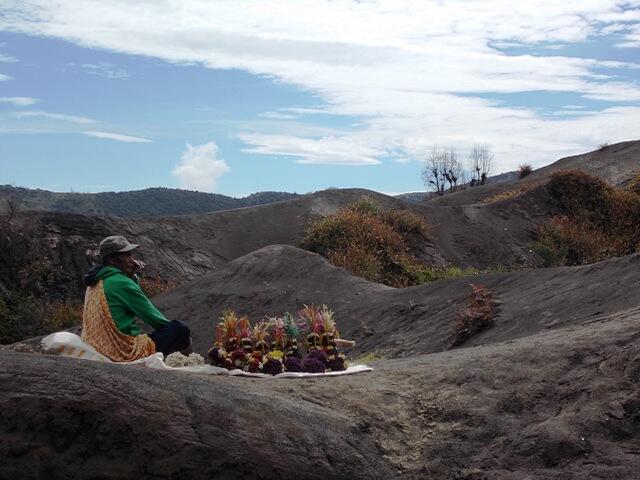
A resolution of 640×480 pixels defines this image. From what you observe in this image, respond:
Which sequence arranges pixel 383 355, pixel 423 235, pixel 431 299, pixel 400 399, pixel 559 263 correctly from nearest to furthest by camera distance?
pixel 400 399
pixel 383 355
pixel 431 299
pixel 559 263
pixel 423 235

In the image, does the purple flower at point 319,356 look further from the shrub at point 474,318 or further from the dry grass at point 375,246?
the dry grass at point 375,246

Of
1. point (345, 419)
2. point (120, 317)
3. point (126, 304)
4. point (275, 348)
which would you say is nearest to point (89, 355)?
point (120, 317)

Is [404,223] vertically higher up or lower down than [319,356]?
higher up

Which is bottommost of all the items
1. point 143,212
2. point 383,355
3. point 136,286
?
point 383,355

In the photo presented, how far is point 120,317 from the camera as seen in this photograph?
7840 mm

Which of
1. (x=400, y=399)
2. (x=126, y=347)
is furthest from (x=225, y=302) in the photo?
(x=400, y=399)

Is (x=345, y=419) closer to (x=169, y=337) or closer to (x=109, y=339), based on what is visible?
(x=169, y=337)

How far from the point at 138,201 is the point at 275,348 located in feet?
252

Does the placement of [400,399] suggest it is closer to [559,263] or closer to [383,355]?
[383,355]

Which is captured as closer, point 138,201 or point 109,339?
point 109,339

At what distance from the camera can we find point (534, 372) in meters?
6.88

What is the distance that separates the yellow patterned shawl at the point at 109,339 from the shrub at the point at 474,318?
4.89 meters

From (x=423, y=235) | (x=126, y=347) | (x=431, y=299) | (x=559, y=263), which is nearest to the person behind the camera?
(x=126, y=347)

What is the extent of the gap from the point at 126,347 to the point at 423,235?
2010 cm
